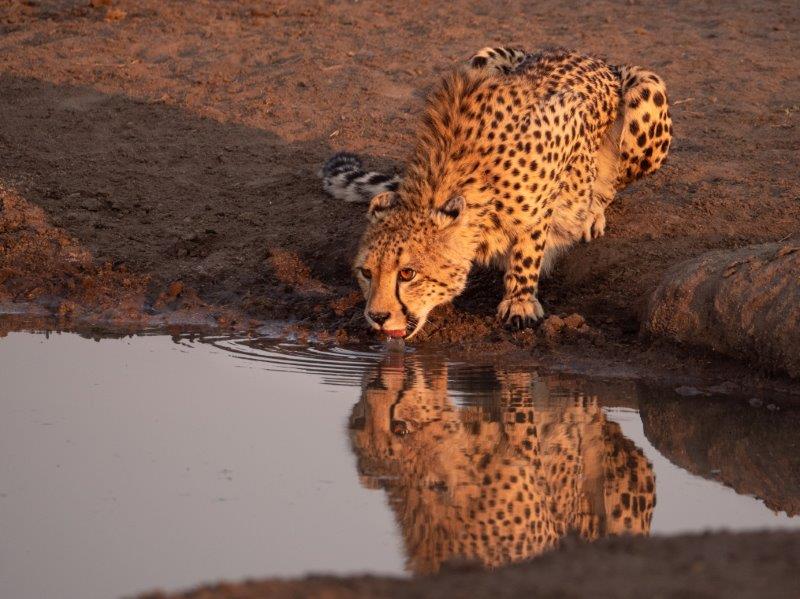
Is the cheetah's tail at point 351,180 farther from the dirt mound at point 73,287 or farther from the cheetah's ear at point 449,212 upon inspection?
the cheetah's ear at point 449,212

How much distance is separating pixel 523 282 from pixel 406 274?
2.50 ft

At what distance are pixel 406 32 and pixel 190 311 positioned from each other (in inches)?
195

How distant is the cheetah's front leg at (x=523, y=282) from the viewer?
7039mm

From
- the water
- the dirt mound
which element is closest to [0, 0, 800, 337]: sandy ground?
the dirt mound

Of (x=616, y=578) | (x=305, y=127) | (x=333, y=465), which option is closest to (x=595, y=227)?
(x=305, y=127)

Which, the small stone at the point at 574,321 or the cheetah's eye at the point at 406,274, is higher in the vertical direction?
the cheetah's eye at the point at 406,274

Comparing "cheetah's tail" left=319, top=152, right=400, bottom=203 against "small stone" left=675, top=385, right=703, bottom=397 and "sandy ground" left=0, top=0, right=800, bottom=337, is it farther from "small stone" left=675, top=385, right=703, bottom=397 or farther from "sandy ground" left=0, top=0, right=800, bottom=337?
"small stone" left=675, top=385, right=703, bottom=397

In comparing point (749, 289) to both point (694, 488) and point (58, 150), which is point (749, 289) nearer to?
point (694, 488)

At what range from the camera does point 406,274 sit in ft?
21.7

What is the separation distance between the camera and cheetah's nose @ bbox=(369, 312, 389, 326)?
21.4 feet

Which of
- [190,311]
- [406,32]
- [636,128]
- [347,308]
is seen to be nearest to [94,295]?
[190,311]

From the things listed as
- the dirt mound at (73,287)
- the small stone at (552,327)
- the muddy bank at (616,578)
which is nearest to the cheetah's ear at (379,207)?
the small stone at (552,327)

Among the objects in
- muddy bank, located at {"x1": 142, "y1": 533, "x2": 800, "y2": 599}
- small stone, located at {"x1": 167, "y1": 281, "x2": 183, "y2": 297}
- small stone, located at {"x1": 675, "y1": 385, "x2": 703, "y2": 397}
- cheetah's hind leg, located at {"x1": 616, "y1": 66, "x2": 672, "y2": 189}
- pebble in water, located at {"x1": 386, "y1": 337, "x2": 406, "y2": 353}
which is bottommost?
muddy bank, located at {"x1": 142, "y1": 533, "x2": 800, "y2": 599}

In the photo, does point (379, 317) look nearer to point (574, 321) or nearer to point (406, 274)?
point (406, 274)
